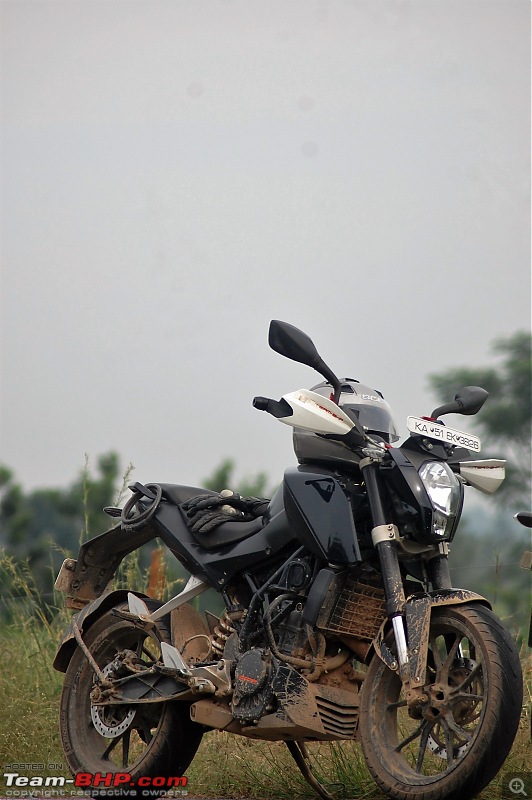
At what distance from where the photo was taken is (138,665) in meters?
6.08

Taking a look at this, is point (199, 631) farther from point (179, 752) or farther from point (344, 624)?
point (344, 624)


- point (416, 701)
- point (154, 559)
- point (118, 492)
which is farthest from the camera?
point (154, 559)

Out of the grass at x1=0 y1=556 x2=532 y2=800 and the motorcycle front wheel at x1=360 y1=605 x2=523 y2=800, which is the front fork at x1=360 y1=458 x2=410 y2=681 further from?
the grass at x1=0 y1=556 x2=532 y2=800

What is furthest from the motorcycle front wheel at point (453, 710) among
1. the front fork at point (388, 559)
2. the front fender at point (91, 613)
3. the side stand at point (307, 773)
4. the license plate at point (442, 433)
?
the front fender at point (91, 613)

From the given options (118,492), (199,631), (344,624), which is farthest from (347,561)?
(118,492)

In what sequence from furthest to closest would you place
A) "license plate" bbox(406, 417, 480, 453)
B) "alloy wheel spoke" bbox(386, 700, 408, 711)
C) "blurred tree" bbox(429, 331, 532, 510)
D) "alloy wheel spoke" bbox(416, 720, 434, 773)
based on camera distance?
"blurred tree" bbox(429, 331, 532, 510)
"license plate" bbox(406, 417, 480, 453)
"alloy wheel spoke" bbox(386, 700, 408, 711)
"alloy wheel spoke" bbox(416, 720, 434, 773)

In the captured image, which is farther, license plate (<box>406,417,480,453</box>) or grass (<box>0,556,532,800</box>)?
grass (<box>0,556,532,800</box>)

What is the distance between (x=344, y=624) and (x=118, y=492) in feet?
8.69

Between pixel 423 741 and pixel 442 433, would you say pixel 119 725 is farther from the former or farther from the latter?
pixel 442 433

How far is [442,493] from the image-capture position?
16.9ft

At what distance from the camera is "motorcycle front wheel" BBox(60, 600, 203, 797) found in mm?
5852

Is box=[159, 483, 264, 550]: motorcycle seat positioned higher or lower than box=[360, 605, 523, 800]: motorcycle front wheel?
higher

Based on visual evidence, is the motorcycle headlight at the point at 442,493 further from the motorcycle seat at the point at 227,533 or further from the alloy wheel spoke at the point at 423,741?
the motorcycle seat at the point at 227,533

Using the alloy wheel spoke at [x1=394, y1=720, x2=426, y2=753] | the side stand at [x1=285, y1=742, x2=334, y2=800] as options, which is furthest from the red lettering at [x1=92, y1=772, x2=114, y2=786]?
the alloy wheel spoke at [x1=394, y1=720, x2=426, y2=753]
